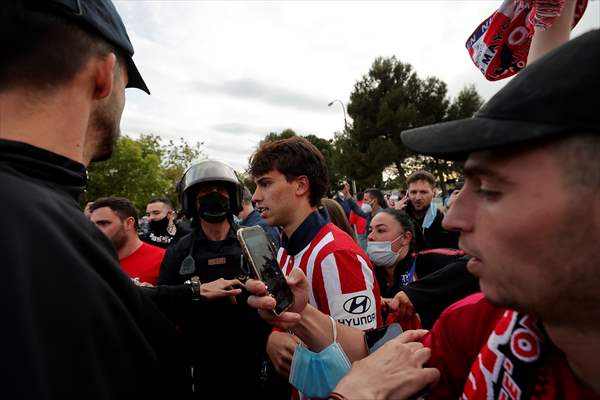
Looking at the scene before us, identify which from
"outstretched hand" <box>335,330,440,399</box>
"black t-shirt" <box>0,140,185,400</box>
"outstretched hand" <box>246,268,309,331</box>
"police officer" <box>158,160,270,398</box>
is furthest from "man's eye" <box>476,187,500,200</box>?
"police officer" <box>158,160,270,398</box>

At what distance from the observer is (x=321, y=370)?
5.27 feet

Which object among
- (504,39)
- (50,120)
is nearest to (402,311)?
(504,39)

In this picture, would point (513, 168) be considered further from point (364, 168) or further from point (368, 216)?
point (364, 168)

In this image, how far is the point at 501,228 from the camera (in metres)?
0.99

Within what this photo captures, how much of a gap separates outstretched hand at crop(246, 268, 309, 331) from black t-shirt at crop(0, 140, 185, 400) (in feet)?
1.84

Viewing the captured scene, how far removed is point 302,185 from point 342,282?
90 centimetres

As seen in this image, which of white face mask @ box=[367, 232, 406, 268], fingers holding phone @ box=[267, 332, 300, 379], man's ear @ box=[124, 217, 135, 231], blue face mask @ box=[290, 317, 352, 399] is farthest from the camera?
man's ear @ box=[124, 217, 135, 231]

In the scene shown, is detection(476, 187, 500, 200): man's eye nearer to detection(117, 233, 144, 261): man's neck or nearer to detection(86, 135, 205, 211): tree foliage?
detection(117, 233, 144, 261): man's neck

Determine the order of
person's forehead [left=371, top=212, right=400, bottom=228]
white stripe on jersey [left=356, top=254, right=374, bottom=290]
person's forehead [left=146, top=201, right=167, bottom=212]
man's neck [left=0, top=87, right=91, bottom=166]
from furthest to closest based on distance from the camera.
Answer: person's forehead [left=146, top=201, right=167, bottom=212] < person's forehead [left=371, top=212, right=400, bottom=228] < white stripe on jersey [left=356, top=254, right=374, bottom=290] < man's neck [left=0, top=87, right=91, bottom=166]

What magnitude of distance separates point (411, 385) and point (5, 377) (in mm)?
1114

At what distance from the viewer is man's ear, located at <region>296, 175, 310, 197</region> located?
275cm

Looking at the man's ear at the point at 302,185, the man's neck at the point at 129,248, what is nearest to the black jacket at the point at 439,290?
the man's ear at the point at 302,185

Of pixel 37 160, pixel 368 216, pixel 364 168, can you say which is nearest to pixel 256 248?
pixel 37 160

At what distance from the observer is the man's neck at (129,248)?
4004 millimetres
